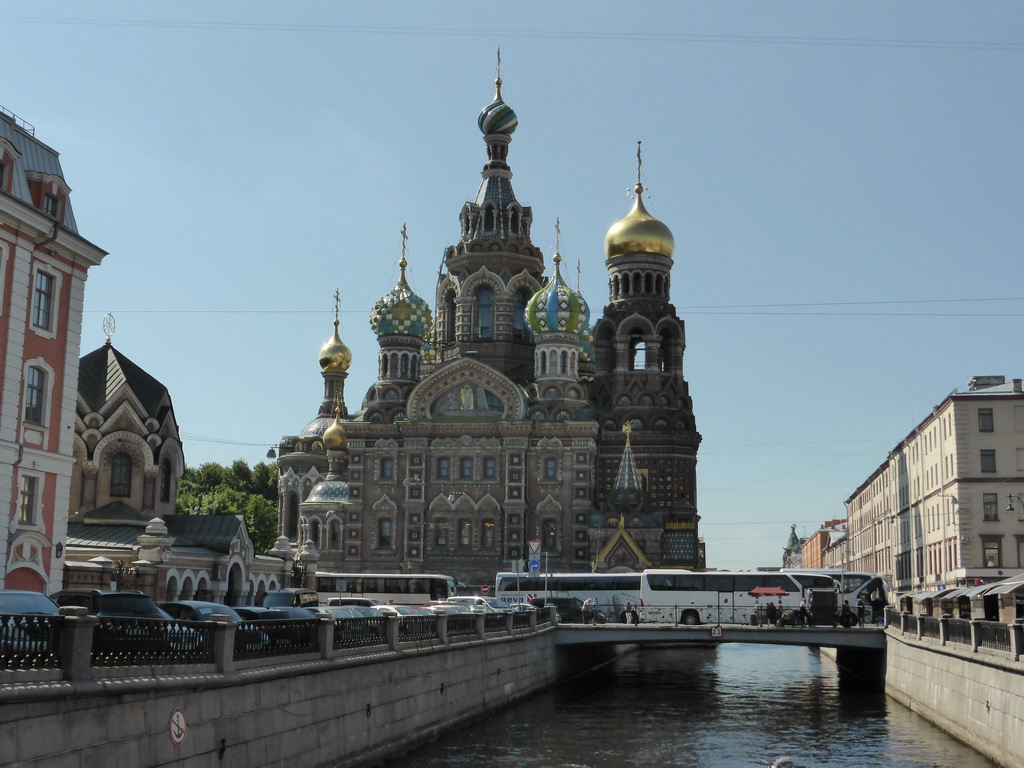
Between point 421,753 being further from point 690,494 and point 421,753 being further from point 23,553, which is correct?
point 690,494

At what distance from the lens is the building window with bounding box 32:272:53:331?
1235 inches

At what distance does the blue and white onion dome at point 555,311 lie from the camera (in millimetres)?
84125

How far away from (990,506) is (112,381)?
41797mm

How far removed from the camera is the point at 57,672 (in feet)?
50.1

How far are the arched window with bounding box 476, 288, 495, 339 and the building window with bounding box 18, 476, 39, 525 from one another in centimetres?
6020

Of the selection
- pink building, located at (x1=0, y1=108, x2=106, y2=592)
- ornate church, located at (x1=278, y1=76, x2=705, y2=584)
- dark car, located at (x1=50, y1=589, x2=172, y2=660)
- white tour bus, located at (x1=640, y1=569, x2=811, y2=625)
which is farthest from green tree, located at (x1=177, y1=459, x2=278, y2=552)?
dark car, located at (x1=50, y1=589, x2=172, y2=660)

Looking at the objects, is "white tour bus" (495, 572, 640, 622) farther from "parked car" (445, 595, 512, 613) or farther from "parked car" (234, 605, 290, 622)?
"parked car" (234, 605, 290, 622)

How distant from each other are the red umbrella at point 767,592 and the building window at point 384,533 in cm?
3069

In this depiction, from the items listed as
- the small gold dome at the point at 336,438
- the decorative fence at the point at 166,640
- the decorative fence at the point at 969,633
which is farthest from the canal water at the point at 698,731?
the small gold dome at the point at 336,438

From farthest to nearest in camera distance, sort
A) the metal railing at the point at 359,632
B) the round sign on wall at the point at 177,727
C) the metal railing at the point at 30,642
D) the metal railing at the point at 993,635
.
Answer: the metal railing at the point at 993,635, the metal railing at the point at 359,632, the round sign on wall at the point at 177,727, the metal railing at the point at 30,642

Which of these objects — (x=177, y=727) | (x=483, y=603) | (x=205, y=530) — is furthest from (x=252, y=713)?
(x=205, y=530)

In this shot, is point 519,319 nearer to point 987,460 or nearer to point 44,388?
point 987,460

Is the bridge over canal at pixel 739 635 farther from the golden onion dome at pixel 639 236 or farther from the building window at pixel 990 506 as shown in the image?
the golden onion dome at pixel 639 236

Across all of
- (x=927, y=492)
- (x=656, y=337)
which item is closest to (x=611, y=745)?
(x=927, y=492)
